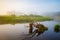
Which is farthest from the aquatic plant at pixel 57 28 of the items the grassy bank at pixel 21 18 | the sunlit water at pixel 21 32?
the grassy bank at pixel 21 18

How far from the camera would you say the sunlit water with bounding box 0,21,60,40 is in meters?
1.50

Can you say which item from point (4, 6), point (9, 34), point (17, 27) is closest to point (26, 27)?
point (17, 27)

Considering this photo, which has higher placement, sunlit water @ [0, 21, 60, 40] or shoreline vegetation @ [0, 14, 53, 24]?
shoreline vegetation @ [0, 14, 53, 24]

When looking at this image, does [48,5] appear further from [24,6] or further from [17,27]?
[17,27]

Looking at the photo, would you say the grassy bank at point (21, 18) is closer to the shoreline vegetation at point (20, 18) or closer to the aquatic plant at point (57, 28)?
the shoreline vegetation at point (20, 18)

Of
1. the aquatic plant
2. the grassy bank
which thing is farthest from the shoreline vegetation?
the aquatic plant

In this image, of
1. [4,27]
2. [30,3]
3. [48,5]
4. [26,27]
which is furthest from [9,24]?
[48,5]

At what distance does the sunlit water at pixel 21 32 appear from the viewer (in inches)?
59.2

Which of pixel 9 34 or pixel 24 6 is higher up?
pixel 24 6

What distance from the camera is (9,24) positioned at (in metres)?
1.52

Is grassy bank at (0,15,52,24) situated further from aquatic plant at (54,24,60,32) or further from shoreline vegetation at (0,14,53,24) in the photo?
aquatic plant at (54,24,60,32)

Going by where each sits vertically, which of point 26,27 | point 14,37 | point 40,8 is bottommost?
point 14,37

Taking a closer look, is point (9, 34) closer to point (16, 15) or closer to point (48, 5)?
point (16, 15)

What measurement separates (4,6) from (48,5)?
53 cm
